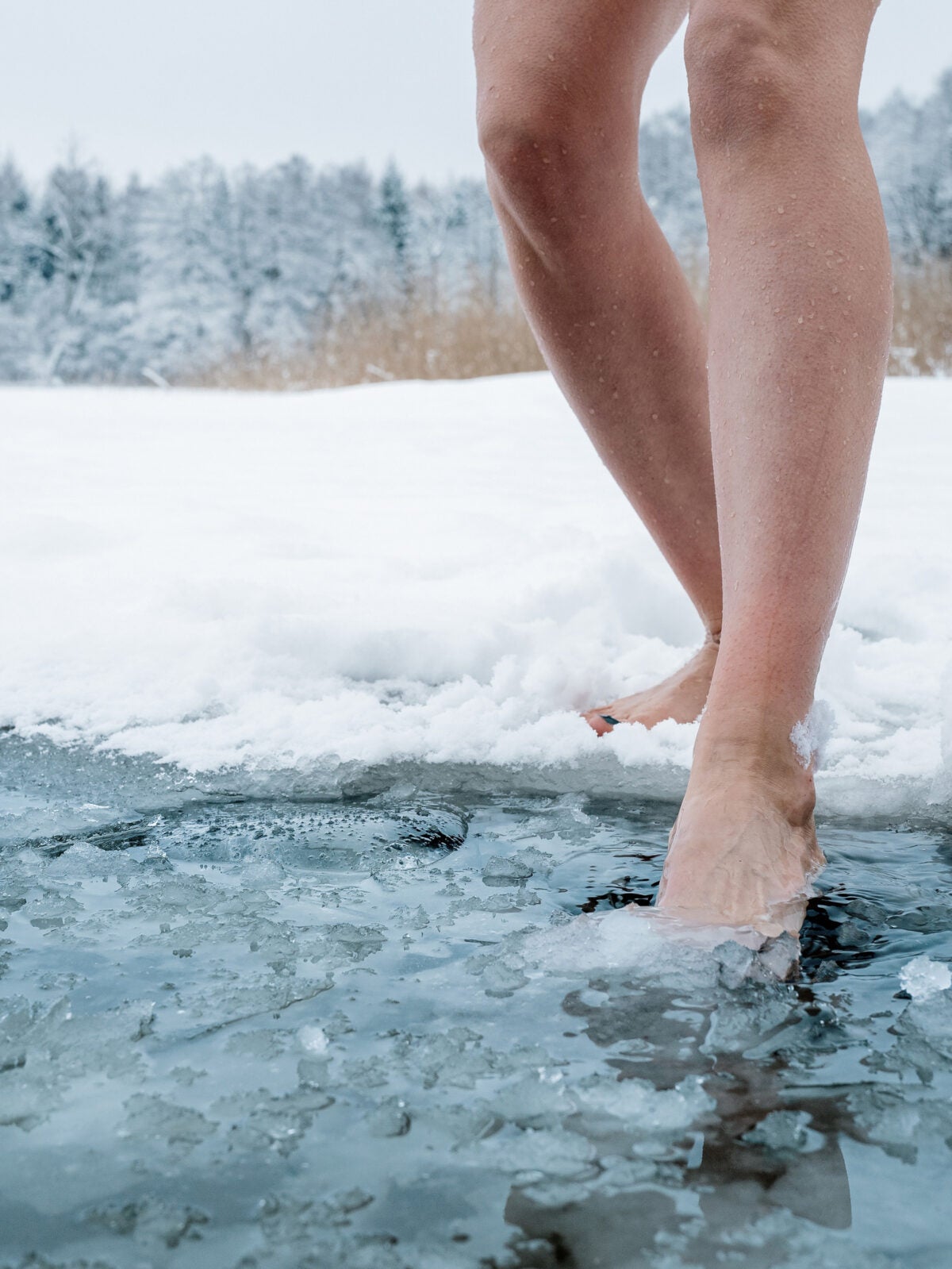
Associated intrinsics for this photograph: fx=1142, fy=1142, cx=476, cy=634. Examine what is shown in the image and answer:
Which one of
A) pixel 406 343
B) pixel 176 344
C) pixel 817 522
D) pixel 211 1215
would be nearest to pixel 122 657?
pixel 817 522

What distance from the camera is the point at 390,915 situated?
753 millimetres

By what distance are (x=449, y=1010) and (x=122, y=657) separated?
94 cm

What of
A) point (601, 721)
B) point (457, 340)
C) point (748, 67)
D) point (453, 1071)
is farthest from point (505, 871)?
point (457, 340)

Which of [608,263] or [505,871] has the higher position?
[608,263]

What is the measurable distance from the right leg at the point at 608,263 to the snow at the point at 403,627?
182 millimetres

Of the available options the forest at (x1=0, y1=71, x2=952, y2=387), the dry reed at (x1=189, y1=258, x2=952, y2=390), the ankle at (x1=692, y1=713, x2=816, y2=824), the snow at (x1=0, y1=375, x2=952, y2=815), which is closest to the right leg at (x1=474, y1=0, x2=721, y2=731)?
the snow at (x1=0, y1=375, x2=952, y2=815)

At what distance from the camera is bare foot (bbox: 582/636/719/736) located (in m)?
1.25

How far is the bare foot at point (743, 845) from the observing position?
73 cm

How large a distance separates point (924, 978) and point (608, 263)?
85cm

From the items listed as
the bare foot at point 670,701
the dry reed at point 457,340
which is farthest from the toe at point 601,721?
the dry reed at point 457,340

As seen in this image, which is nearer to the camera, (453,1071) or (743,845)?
(453,1071)

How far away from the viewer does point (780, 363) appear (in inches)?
34.5

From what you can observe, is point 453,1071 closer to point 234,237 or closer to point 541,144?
point 541,144

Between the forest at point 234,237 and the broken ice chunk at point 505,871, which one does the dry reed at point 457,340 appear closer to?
the broken ice chunk at point 505,871
